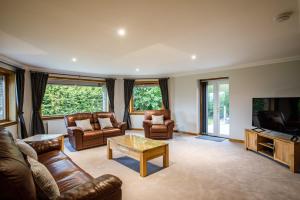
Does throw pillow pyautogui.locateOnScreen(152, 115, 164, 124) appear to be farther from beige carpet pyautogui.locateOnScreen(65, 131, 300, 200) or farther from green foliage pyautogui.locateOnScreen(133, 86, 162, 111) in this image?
beige carpet pyautogui.locateOnScreen(65, 131, 300, 200)

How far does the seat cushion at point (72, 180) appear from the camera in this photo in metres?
1.68

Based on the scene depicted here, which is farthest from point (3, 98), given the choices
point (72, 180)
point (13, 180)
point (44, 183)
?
point (13, 180)

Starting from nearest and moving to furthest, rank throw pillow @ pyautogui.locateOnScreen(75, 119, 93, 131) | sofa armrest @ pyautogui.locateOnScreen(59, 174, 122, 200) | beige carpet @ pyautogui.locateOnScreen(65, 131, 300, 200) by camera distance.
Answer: sofa armrest @ pyautogui.locateOnScreen(59, 174, 122, 200), beige carpet @ pyautogui.locateOnScreen(65, 131, 300, 200), throw pillow @ pyautogui.locateOnScreen(75, 119, 93, 131)

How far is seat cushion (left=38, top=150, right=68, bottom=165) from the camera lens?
2393 mm

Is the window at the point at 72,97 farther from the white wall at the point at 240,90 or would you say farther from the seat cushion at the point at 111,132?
the white wall at the point at 240,90

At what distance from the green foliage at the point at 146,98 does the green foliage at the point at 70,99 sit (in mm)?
1462

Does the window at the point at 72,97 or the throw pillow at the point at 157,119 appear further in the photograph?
the throw pillow at the point at 157,119

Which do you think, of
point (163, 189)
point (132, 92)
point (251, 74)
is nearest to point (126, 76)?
point (132, 92)

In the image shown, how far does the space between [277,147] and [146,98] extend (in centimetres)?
476

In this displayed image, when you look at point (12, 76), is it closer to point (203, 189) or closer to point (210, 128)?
point (203, 189)

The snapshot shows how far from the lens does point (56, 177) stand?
1.90m

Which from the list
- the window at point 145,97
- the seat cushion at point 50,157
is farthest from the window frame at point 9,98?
the window at point 145,97

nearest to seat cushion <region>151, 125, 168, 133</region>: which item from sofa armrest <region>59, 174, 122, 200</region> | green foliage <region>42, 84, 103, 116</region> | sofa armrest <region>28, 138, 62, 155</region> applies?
green foliage <region>42, 84, 103, 116</region>

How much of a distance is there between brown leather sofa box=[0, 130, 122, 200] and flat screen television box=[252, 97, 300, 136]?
3571 millimetres
